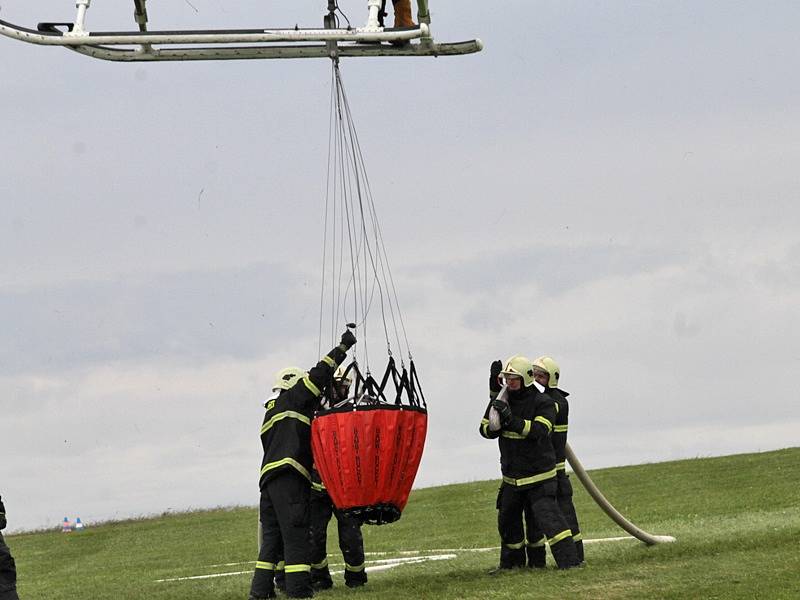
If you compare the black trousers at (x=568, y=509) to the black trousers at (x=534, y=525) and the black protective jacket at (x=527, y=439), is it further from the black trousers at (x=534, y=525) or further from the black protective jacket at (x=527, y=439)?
the black protective jacket at (x=527, y=439)

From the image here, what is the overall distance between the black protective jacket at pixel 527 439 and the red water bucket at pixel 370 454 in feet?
5.56

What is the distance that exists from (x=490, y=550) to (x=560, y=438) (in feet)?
15.4

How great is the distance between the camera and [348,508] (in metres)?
12.3

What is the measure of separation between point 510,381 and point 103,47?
5734 mm

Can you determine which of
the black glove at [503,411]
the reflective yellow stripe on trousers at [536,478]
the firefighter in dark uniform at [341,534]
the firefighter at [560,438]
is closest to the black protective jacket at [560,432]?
the firefighter at [560,438]

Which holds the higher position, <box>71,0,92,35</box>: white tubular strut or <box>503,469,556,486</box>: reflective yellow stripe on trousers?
<box>71,0,92,35</box>: white tubular strut

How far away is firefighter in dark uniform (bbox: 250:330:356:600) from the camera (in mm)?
13109

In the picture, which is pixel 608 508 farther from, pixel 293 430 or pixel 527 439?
pixel 293 430

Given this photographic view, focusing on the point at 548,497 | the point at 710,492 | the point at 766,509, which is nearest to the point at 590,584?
the point at 548,497

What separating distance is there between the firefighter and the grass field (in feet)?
1.78

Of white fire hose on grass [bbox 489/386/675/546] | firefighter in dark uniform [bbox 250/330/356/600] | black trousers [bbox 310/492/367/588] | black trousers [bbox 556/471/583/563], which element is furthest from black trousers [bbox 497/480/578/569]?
firefighter in dark uniform [bbox 250/330/356/600]

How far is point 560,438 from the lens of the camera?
14734mm

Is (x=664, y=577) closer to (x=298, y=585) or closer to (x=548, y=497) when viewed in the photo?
(x=548, y=497)

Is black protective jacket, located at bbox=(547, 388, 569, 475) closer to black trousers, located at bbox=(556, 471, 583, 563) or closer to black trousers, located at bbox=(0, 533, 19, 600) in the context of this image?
black trousers, located at bbox=(556, 471, 583, 563)
